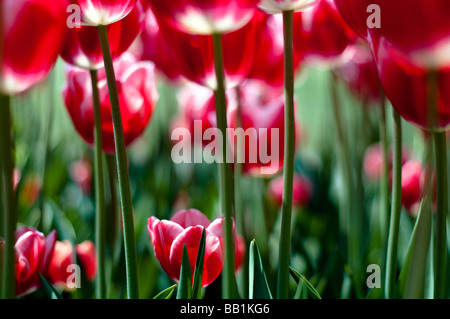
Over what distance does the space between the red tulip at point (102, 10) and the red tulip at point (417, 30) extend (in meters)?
0.13

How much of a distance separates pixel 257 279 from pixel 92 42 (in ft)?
0.56

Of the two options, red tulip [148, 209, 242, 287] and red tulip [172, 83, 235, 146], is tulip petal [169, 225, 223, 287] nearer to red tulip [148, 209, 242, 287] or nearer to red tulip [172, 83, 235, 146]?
red tulip [148, 209, 242, 287]

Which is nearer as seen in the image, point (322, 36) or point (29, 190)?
point (322, 36)

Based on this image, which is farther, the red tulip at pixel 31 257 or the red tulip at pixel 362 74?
the red tulip at pixel 362 74

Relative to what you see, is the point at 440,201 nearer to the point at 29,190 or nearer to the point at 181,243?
the point at 181,243

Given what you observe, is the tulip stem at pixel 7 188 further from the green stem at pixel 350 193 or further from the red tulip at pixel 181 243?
the green stem at pixel 350 193

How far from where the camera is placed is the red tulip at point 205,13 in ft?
0.89

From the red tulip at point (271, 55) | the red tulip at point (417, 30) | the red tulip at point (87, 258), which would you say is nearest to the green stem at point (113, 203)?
the red tulip at point (87, 258)

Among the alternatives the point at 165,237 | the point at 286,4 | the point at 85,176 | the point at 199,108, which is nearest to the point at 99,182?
the point at 165,237

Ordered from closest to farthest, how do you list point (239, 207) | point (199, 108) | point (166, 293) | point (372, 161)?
point (166, 293) → point (239, 207) → point (199, 108) → point (372, 161)

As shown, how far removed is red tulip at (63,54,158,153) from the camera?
0.39m

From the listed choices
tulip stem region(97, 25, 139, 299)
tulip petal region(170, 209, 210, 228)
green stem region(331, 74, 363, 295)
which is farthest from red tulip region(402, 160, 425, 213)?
tulip stem region(97, 25, 139, 299)

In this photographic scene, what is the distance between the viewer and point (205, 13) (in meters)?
0.27
